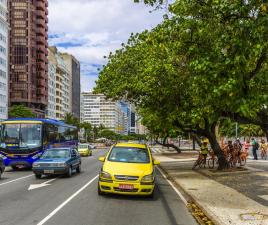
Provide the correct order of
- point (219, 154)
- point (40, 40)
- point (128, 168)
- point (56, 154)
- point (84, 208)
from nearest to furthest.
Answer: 1. point (84, 208)
2. point (128, 168)
3. point (56, 154)
4. point (219, 154)
5. point (40, 40)

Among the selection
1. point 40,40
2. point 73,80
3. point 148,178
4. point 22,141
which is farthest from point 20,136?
point 73,80

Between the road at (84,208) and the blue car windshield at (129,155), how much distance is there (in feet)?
4.27

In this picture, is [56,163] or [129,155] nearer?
[129,155]

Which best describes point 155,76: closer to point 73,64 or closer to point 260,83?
point 260,83

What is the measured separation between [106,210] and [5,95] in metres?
87.1

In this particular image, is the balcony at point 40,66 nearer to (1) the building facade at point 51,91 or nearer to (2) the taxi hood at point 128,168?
(1) the building facade at point 51,91

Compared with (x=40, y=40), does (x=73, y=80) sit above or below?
below

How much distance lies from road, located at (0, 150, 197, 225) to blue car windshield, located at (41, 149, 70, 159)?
499cm

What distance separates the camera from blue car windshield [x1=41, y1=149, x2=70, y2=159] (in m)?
21.2

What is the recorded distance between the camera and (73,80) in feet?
619

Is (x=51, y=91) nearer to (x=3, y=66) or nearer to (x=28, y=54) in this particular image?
(x=28, y=54)

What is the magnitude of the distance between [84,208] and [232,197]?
5.07 metres

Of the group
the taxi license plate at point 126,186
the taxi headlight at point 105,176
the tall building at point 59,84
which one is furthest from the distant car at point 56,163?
the tall building at point 59,84

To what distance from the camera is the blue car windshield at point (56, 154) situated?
2123cm
